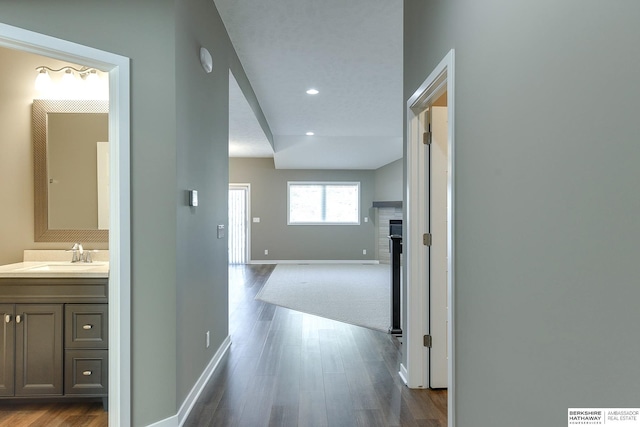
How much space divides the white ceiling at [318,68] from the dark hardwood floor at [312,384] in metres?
2.61

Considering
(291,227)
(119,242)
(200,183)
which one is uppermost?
(200,183)

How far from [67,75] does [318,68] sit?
2317 millimetres

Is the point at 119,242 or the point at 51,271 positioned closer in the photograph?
the point at 119,242

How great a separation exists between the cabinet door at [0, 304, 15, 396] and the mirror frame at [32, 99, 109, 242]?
0.67m

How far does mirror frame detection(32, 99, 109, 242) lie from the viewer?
8.86ft

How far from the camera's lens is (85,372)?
2209mm

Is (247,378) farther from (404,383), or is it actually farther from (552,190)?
(552,190)

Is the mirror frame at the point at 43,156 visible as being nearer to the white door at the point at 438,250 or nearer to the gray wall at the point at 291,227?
the white door at the point at 438,250

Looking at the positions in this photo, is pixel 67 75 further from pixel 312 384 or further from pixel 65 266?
pixel 312 384

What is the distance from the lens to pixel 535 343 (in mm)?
1050

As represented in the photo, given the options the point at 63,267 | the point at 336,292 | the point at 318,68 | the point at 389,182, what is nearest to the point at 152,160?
the point at 63,267

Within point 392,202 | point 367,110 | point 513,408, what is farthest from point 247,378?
point 392,202

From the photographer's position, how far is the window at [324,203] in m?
9.55

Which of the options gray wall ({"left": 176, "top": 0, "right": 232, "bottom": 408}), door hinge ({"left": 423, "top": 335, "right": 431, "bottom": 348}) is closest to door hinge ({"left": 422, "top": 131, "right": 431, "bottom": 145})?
door hinge ({"left": 423, "top": 335, "right": 431, "bottom": 348})
